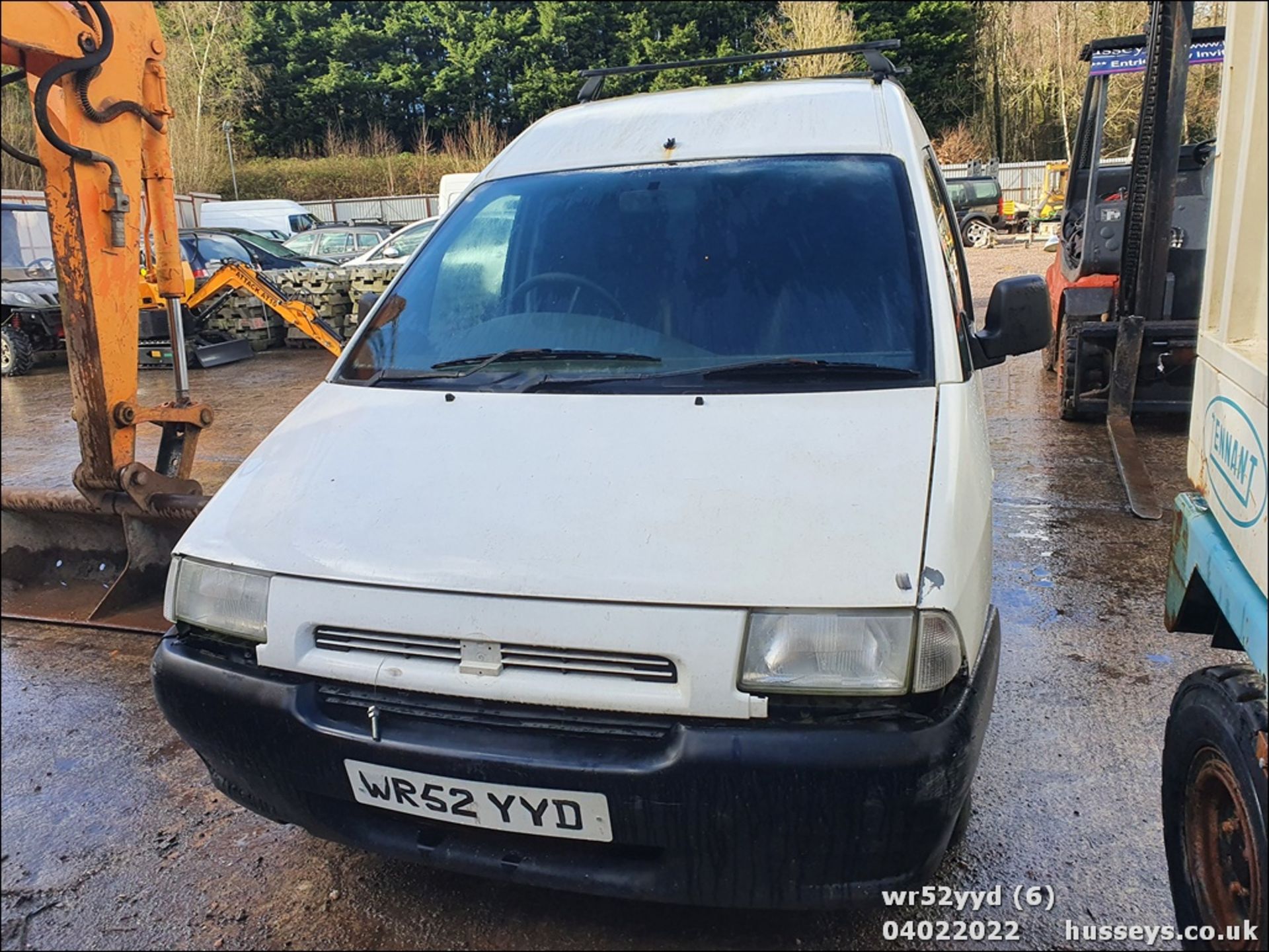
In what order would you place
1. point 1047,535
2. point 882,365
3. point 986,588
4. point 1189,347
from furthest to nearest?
1. point 1189,347
2. point 1047,535
3. point 882,365
4. point 986,588

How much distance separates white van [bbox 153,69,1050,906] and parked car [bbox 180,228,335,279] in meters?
10.8

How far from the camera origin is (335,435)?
247 centimetres

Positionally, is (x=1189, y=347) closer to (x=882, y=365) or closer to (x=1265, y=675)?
(x=882, y=365)

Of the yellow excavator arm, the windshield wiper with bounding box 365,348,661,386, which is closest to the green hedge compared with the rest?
the yellow excavator arm

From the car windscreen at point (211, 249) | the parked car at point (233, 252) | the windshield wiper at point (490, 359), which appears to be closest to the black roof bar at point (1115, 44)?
the windshield wiper at point (490, 359)

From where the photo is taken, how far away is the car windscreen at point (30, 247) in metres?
10.3

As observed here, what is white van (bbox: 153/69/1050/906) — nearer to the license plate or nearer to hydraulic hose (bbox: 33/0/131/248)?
the license plate

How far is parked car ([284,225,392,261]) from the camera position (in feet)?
59.3

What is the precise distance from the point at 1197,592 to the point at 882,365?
880mm

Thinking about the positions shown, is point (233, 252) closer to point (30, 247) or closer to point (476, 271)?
point (30, 247)

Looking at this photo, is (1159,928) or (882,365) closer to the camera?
(1159,928)

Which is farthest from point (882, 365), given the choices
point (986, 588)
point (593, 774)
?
point (593, 774)

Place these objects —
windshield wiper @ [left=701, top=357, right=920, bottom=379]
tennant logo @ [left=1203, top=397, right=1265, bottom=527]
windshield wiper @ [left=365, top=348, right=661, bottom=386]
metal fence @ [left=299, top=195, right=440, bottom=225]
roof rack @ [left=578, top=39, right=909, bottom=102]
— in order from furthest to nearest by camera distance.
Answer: metal fence @ [left=299, top=195, right=440, bottom=225] < roof rack @ [left=578, top=39, right=909, bottom=102] < windshield wiper @ [left=365, top=348, right=661, bottom=386] < windshield wiper @ [left=701, top=357, right=920, bottom=379] < tennant logo @ [left=1203, top=397, right=1265, bottom=527]

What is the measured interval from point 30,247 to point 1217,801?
1256 cm
